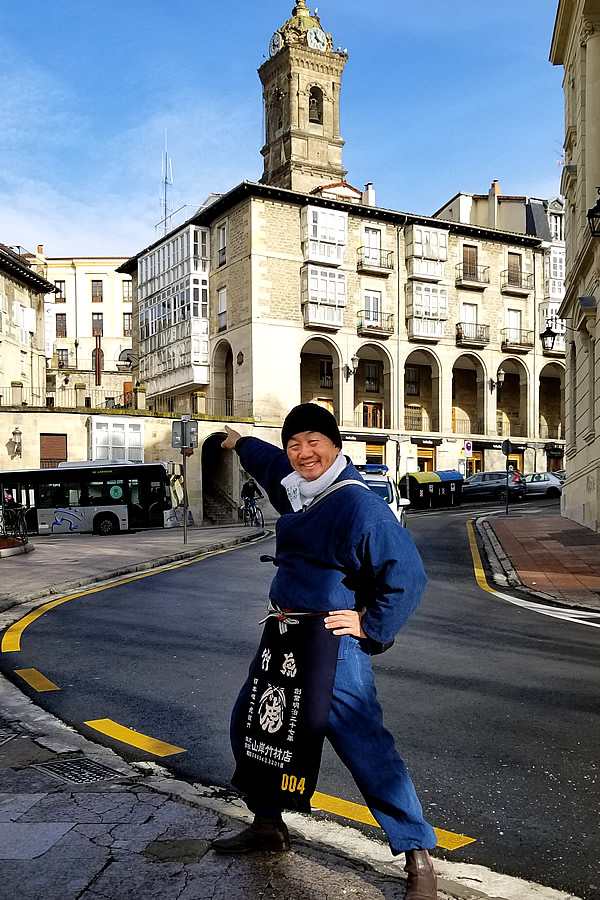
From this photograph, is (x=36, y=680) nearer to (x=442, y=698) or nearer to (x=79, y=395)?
(x=442, y=698)

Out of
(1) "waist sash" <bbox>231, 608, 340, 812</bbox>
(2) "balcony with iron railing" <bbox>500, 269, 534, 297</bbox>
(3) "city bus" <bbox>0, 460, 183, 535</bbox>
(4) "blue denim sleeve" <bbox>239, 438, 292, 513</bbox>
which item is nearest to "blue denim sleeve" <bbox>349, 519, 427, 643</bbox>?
(1) "waist sash" <bbox>231, 608, 340, 812</bbox>

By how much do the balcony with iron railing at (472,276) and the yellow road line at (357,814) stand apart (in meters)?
48.5

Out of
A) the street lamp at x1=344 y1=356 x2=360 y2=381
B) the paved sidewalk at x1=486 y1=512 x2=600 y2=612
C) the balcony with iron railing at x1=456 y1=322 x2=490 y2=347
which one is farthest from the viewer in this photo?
the balcony with iron railing at x1=456 y1=322 x2=490 y2=347

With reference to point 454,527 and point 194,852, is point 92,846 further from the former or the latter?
point 454,527

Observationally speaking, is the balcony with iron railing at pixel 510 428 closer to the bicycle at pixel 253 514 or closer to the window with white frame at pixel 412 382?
the window with white frame at pixel 412 382

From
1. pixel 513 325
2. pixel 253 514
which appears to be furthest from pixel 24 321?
pixel 513 325

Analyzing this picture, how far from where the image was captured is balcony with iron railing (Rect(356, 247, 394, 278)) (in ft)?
155

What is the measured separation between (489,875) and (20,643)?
5.92 meters

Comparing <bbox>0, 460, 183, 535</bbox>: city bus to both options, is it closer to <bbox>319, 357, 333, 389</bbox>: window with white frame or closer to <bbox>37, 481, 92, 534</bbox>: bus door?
<bbox>37, 481, 92, 534</bbox>: bus door

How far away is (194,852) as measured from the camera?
3.09 meters

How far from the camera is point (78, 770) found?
414 centimetres

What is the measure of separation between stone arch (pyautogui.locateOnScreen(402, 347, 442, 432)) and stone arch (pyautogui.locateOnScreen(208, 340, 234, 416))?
10.1 meters

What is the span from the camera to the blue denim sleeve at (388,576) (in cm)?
283

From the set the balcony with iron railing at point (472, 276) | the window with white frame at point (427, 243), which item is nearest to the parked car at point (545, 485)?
the balcony with iron railing at point (472, 276)
